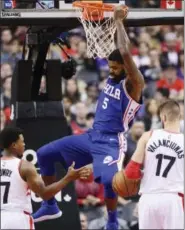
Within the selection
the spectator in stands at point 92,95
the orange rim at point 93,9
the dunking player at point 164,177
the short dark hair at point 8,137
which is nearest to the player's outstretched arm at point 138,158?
the dunking player at point 164,177

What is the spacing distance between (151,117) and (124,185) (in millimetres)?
6799

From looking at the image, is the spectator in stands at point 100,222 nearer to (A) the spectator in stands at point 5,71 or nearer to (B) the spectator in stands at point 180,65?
(A) the spectator in stands at point 5,71

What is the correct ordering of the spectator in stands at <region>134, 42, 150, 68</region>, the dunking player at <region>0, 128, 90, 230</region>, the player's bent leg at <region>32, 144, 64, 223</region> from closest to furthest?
1. the dunking player at <region>0, 128, 90, 230</region>
2. the player's bent leg at <region>32, 144, 64, 223</region>
3. the spectator in stands at <region>134, 42, 150, 68</region>

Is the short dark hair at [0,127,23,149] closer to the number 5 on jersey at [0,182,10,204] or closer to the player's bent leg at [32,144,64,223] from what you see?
the number 5 on jersey at [0,182,10,204]

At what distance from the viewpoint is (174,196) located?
9953 millimetres

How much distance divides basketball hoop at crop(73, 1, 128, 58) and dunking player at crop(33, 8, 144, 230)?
666 mm

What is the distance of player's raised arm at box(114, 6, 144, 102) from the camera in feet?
34.0

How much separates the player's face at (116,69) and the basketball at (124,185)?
4.02 ft

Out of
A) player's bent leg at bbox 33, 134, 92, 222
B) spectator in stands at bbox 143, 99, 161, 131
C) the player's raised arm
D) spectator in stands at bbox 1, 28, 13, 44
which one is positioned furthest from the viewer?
spectator in stands at bbox 1, 28, 13, 44

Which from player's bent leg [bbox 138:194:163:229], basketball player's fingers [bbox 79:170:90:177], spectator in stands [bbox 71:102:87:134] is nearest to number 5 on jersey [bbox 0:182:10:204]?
basketball player's fingers [bbox 79:170:90:177]

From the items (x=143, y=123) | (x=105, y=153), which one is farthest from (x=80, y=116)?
(x=105, y=153)

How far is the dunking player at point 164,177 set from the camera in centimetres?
978

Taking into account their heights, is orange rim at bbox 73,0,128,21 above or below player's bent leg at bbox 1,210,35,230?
above

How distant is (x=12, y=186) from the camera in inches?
387
